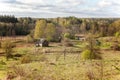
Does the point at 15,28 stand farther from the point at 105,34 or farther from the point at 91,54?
the point at 91,54

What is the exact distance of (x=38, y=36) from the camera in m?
92.4

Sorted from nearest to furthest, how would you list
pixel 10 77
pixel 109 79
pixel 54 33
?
pixel 109 79 → pixel 10 77 → pixel 54 33

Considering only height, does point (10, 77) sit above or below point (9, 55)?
above

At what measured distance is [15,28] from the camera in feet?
382

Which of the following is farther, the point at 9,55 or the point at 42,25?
the point at 42,25

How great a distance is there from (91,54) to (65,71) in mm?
16366

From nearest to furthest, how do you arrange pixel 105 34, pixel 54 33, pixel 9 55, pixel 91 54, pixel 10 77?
pixel 10 77 < pixel 91 54 < pixel 9 55 < pixel 54 33 < pixel 105 34

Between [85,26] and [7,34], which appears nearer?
[7,34]

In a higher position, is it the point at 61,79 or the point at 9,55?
the point at 61,79

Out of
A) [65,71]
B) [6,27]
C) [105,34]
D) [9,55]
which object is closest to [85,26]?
[105,34]

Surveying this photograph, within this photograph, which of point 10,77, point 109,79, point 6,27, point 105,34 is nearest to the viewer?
point 109,79

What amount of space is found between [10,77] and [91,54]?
18.9 meters

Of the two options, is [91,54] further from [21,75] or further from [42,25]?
[42,25]

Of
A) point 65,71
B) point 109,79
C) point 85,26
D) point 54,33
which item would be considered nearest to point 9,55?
point 65,71
